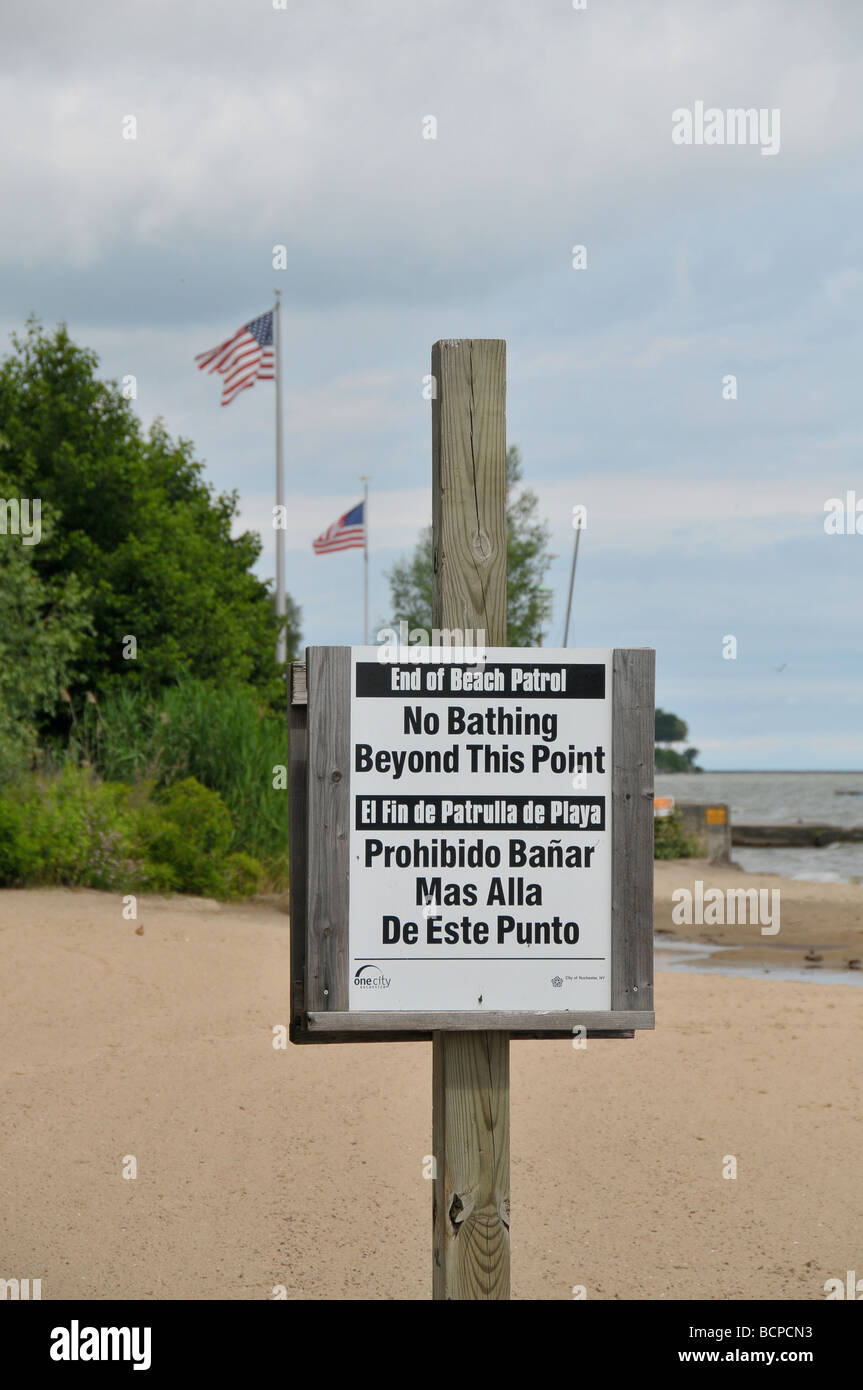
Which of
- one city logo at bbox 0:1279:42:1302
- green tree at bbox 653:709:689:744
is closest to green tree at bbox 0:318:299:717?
one city logo at bbox 0:1279:42:1302

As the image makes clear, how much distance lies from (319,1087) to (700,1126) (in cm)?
207

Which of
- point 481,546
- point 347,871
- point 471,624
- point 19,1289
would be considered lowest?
point 19,1289

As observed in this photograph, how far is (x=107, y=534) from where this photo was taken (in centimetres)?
2130

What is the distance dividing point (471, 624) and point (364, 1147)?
3699 mm

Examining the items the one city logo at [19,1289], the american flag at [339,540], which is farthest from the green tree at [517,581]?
the one city logo at [19,1289]

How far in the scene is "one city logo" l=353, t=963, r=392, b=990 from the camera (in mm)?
3322

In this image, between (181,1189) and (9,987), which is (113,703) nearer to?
(9,987)

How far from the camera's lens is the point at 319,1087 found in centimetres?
740

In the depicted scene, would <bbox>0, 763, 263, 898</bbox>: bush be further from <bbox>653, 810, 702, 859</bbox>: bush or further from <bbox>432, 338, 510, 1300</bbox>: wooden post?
<bbox>653, 810, 702, 859</bbox>: bush

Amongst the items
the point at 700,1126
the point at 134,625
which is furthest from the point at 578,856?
the point at 134,625

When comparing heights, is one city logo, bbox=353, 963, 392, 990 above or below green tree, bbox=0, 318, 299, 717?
below

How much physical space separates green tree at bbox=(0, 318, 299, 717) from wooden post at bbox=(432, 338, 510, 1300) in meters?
16.3

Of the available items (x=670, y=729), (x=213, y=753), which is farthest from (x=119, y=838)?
(x=670, y=729)

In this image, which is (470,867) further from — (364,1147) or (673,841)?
(673,841)
